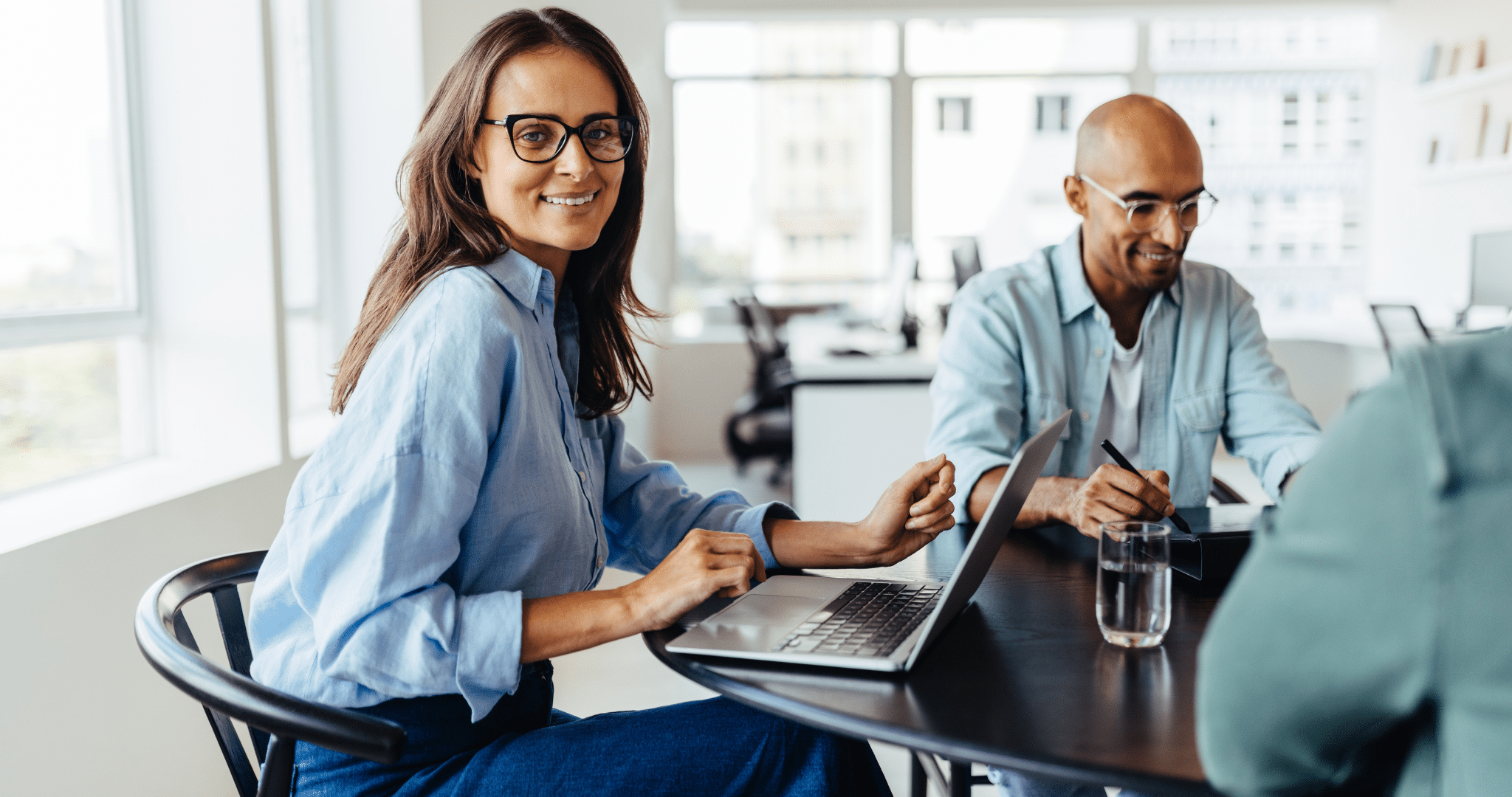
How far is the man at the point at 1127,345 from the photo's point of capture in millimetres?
1792

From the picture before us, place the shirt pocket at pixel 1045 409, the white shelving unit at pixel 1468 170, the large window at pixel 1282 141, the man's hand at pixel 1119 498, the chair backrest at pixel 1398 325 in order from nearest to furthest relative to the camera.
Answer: the man's hand at pixel 1119 498
the shirt pocket at pixel 1045 409
the chair backrest at pixel 1398 325
the white shelving unit at pixel 1468 170
the large window at pixel 1282 141

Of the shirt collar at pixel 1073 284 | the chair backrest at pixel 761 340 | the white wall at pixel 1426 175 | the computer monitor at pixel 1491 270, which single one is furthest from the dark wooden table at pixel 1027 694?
the white wall at pixel 1426 175

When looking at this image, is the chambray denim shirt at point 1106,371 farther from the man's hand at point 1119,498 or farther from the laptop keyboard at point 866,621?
the laptop keyboard at point 866,621

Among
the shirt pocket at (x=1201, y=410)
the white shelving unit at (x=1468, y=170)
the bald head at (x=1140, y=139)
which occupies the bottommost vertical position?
the shirt pocket at (x=1201, y=410)

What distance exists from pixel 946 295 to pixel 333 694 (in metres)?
6.83

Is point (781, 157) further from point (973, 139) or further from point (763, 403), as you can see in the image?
point (763, 403)

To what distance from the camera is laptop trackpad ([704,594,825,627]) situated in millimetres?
1098

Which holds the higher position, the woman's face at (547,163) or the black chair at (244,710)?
the woman's face at (547,163)

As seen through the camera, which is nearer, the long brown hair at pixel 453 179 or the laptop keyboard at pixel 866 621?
the laptop keyboard at pixel 866 621

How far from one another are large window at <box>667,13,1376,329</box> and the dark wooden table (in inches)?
250

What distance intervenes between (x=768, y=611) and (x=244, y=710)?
0.49 m

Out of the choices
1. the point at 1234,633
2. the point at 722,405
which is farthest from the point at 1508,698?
the point at 722,405

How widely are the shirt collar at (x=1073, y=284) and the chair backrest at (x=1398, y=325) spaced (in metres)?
3.34

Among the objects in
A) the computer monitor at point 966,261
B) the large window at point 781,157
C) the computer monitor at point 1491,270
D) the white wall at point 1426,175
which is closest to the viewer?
the computer monitor at point 966,261
